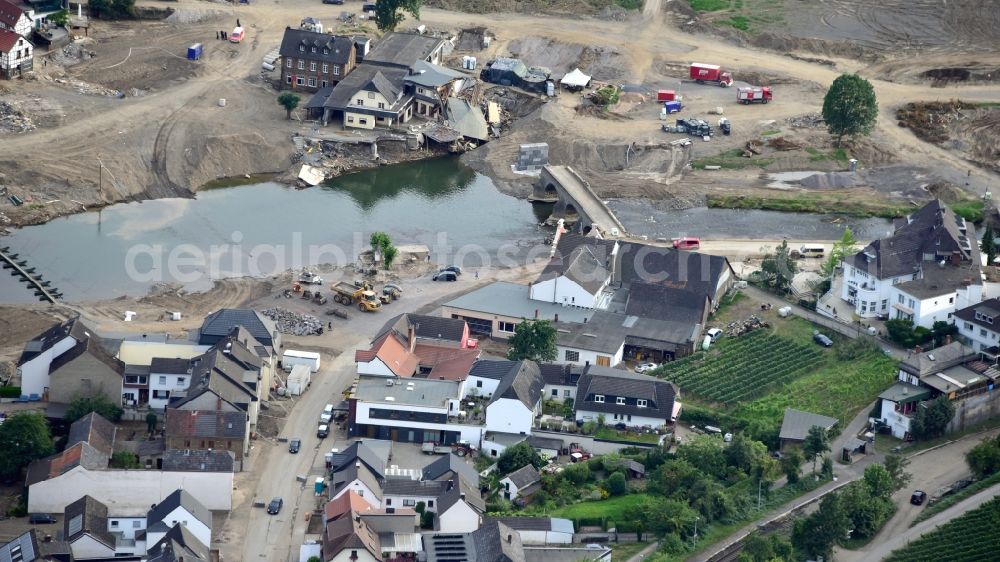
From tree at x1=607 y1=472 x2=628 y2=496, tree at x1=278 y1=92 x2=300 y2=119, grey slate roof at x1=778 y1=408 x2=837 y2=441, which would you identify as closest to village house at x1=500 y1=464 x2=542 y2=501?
tree at x1=607 y1=472 x2=628 y2=496

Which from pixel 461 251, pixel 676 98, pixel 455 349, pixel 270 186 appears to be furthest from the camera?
pixel 676 98

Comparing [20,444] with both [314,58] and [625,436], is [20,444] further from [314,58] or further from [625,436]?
[314,58]

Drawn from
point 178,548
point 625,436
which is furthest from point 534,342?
point 178,548

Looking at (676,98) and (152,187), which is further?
(676,98)

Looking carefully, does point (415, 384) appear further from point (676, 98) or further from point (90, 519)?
point (676, 98)

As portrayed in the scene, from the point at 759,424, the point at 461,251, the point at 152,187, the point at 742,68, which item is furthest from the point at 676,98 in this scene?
the point at 759,424

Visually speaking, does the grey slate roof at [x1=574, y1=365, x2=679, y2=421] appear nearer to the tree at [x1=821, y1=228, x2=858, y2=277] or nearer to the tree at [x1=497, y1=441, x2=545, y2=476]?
the tree at [x1=497, y1=441, x2=545, y2=476]
